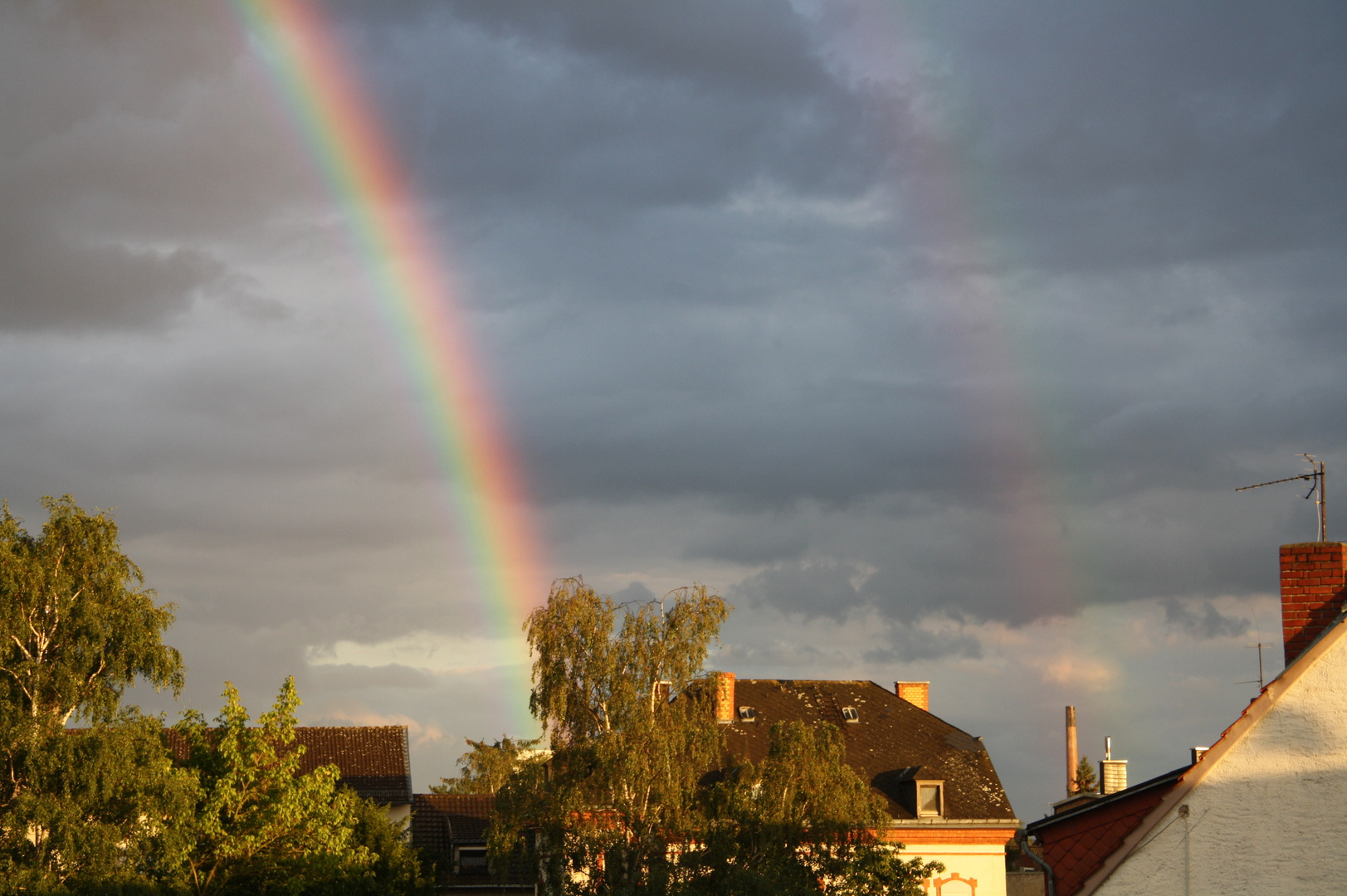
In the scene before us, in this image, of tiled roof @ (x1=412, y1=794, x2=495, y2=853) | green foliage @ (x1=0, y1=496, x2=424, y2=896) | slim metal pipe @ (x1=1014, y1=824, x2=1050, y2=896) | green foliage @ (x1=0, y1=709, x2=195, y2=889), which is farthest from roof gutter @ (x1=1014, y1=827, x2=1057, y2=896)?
tiled roof @ (x1=412, y1=794, x2=495, y2=853)

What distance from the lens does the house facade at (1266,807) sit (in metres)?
14.2

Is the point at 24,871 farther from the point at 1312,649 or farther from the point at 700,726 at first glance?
the point at 1312,649

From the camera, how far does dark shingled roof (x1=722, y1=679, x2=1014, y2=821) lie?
172 ft

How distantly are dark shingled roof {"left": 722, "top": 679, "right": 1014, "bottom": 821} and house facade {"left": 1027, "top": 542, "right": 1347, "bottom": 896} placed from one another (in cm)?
3764

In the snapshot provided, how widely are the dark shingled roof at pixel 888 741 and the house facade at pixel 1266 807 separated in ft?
123

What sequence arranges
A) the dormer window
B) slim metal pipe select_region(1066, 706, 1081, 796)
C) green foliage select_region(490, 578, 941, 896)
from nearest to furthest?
green foliage select_region(490, 578, 941, 896), the dormer window, slim metal pipe select_region(1066, 706, 1081, 796)

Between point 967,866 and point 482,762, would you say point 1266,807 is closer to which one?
point 967,866

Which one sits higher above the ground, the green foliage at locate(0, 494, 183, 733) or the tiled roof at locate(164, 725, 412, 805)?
the green foliage at locate(0, 494, 183, 733)

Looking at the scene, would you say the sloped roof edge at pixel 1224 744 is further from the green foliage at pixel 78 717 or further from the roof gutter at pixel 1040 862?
the green foliage at pixel 78 717

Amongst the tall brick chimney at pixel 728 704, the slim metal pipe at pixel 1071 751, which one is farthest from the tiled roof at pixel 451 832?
the slim metal pipe at pixel 1071 751

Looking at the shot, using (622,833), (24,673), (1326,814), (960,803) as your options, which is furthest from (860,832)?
(24,673)

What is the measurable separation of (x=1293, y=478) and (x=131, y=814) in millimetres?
32580

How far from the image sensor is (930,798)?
52000 millimetres

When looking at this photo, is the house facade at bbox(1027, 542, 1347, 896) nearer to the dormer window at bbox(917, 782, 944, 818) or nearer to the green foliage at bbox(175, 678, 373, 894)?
the green foliage at bbox(175, 678, 373, 894)
